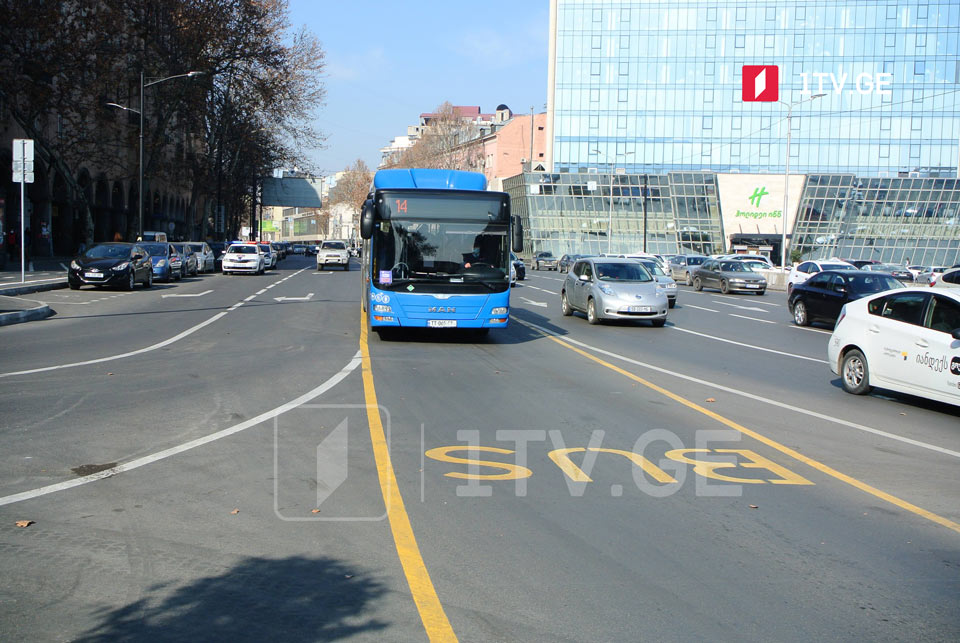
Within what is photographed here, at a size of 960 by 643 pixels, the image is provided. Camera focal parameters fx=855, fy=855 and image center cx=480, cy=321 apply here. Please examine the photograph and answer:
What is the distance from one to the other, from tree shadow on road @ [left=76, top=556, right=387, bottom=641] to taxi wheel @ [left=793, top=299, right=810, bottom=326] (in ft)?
69.6

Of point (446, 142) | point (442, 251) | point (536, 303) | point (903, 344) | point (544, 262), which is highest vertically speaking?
point (446, 142)

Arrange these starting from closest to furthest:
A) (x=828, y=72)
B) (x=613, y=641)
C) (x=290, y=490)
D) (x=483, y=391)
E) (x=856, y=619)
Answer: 1. (x=613, y=641)
2. (x=856, y=619)
3. (x=290, y=490)
4. (x=483, y=391)
5. (x=828, y=72)

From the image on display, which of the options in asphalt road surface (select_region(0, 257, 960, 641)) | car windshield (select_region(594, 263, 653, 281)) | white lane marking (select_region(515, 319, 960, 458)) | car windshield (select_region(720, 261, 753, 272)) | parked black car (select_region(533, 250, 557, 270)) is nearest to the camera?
asphalt road surface (select_region(0, 257, 960, 641))

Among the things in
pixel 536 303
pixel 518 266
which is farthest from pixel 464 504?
pixel 536 303

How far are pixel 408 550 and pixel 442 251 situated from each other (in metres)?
11.5

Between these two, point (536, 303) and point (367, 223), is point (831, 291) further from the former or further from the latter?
point (367, 223)

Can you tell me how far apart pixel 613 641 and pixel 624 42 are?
9335 centimetres

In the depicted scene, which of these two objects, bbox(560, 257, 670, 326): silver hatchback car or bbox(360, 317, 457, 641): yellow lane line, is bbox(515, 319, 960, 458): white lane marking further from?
bbox(360, 317, 457, 641): yellow lane line

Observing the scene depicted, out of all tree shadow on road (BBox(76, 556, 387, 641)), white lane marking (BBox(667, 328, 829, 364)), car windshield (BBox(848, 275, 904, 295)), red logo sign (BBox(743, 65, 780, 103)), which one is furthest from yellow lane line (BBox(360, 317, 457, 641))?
red logo sign (BBox(743, 65, 780, 103))

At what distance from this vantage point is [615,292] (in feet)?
69.9

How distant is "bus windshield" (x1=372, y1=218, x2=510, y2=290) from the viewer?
1631 cm

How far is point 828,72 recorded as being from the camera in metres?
89.6

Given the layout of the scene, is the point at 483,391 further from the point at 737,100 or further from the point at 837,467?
the point at 737,100

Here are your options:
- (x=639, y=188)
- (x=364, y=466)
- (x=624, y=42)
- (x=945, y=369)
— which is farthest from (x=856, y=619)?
(x=624, y=42)
